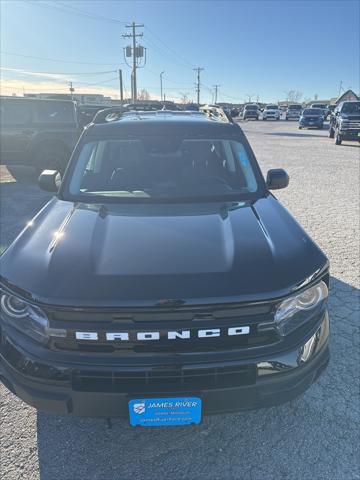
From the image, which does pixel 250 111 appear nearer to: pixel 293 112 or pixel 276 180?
pixel 293 112

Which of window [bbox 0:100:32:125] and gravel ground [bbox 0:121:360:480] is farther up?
window [bbox 0:100:32:125]

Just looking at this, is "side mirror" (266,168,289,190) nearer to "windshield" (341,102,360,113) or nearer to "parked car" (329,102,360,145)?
"parked car" (329,102,360,145)

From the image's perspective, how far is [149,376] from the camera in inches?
69.0

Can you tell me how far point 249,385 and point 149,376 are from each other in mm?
474

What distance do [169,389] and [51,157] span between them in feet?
28.8

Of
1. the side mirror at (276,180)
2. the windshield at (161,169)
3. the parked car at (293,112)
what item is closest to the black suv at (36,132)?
the windshield at (161,169)

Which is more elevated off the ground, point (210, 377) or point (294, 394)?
point (210, 377)

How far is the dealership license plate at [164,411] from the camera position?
5.73 ft

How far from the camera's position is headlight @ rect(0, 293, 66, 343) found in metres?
1.78

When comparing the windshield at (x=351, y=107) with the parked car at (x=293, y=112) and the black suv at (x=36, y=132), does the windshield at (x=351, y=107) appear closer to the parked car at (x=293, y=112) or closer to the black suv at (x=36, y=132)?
the black suv at (x=36, y=132)

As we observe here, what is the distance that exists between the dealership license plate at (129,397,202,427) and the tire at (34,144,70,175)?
8.55m

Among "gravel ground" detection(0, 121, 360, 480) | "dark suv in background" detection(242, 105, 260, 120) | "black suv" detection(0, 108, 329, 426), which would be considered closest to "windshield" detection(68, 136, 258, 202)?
"black suv" detection(0, 108, 329, 426)

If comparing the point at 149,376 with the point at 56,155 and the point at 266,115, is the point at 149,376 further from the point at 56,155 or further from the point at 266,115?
the point at 266,115

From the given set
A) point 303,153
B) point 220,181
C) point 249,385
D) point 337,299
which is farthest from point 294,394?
point 303,153
